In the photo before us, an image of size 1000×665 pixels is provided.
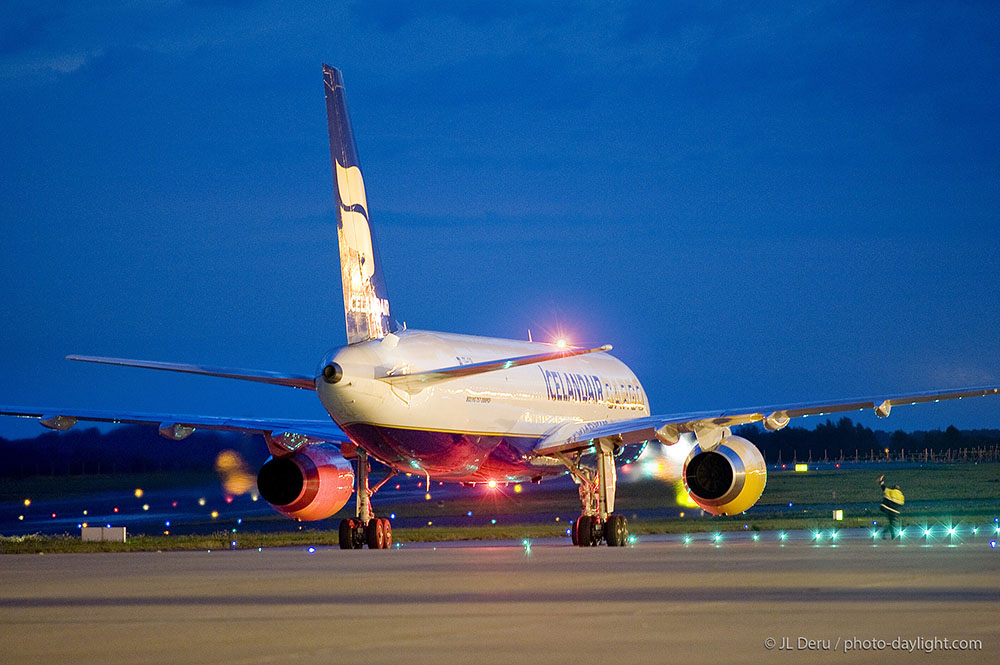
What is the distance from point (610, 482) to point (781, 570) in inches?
465

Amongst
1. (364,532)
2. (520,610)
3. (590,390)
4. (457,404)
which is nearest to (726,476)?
(457,404)

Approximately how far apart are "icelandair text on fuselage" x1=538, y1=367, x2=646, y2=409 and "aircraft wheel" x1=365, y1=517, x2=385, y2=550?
5591 mm

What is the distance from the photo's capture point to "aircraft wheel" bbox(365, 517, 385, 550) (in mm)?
26172

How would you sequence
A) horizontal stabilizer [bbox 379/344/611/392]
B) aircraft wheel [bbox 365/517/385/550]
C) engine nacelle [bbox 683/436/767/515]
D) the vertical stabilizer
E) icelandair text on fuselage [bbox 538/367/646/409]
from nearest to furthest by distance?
horizontal stabilizer [bbox 379/344/611/392] → the vertical stabilizer → aircraft wheel [bbox 365/517/385/550] → engine nacelle [bbox 683/436/767/515] → icelandair text on fuselage [bbox 538/367/646/409]

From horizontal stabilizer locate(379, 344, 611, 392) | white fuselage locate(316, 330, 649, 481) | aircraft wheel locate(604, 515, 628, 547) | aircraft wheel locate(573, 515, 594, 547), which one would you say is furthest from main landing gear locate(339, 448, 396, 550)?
aircraft wheel locate(604, 515, 628, 547)

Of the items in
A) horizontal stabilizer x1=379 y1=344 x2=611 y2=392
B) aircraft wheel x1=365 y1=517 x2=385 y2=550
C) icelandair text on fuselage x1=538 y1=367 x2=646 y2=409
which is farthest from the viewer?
icelandair text on fuselage x1=538 y1=367 x2=646 y2=409

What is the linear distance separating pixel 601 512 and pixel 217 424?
7711 mm

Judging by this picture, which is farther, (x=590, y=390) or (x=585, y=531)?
(x=590, y=390)

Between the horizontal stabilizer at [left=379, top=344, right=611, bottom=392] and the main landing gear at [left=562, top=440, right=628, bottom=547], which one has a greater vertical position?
the horizontal stabilizer at [left=379, top=344, right=611, bottom=392]

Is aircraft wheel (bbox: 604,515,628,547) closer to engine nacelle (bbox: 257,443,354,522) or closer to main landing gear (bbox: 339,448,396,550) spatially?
main landing gear (bbox: 339,448,396,550)

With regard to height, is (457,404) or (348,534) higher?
(457,404)

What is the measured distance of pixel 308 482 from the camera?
2786 cm

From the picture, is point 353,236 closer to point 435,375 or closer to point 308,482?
point 435,375

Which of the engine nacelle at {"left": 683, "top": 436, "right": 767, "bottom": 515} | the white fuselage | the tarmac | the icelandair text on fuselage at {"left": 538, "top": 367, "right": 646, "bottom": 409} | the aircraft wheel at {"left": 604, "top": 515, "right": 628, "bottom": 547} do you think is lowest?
the tarmac
